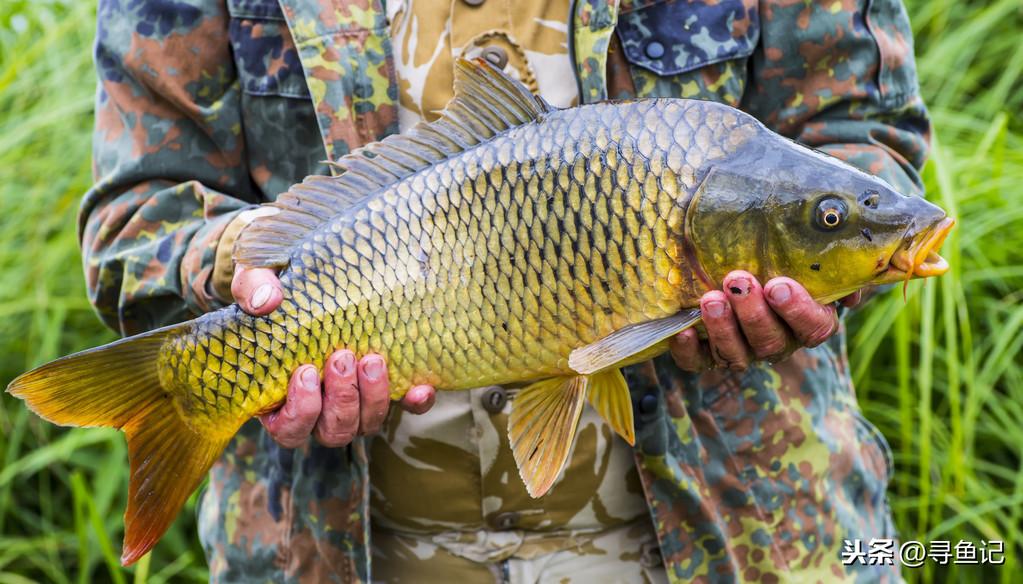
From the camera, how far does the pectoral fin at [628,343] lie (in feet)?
4.57

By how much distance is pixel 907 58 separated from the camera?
1.82m

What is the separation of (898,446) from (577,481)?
1.43 m

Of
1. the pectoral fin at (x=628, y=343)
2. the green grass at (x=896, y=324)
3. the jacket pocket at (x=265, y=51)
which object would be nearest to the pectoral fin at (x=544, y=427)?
the pectoral fin at (x=628, y=343)

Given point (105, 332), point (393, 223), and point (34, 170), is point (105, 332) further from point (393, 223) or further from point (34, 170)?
point (393, 223)

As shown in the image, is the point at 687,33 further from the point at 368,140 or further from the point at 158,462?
the point at 158,462

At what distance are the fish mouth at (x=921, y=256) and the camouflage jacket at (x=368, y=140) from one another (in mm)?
343

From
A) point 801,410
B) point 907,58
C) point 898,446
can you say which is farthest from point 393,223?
point 898,446

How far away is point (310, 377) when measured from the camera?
4.88ft

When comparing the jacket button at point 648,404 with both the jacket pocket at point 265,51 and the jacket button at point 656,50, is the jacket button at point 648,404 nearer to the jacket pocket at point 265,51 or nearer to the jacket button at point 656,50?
the jacket button at point 656,50

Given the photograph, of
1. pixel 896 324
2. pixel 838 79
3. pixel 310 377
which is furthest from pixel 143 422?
pixel 896 324

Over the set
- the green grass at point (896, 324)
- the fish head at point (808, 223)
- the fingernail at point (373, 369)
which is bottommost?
the green grass at point (896, 324)

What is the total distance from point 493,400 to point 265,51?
63 cm

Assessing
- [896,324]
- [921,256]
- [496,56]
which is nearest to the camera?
[921,256]

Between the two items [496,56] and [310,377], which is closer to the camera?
[310,377]
